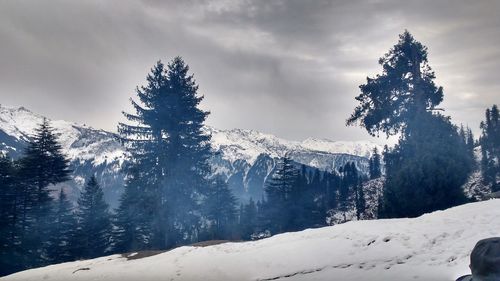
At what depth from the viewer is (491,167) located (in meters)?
85.8

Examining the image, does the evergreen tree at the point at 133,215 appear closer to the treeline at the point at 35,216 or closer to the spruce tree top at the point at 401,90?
the treeline at the point at 35,216

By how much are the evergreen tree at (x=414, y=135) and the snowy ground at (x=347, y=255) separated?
365 inches

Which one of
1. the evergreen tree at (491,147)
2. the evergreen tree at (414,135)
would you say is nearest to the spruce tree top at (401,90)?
the evergreen tree at (414,135)

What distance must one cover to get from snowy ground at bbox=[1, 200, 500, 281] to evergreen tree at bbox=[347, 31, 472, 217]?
928 cm

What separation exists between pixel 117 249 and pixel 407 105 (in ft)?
113

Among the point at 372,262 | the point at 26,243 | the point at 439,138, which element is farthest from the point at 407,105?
the point at 26,243

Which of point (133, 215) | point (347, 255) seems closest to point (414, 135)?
point (347, 255)

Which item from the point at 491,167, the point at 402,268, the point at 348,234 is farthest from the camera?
the point at 491,167

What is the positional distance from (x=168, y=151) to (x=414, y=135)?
19864 mm

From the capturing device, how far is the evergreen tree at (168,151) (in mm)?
33188

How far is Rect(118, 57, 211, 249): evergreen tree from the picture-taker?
3319 centimetres

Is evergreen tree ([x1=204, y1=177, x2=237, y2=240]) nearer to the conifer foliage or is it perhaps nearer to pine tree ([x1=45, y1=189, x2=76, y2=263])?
pine tree ([x1=45, y1=189, x2=76, y2=263])

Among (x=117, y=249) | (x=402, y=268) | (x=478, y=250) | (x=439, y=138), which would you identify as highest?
(x=439, y=138)

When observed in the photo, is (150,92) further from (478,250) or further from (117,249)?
(478,250)
